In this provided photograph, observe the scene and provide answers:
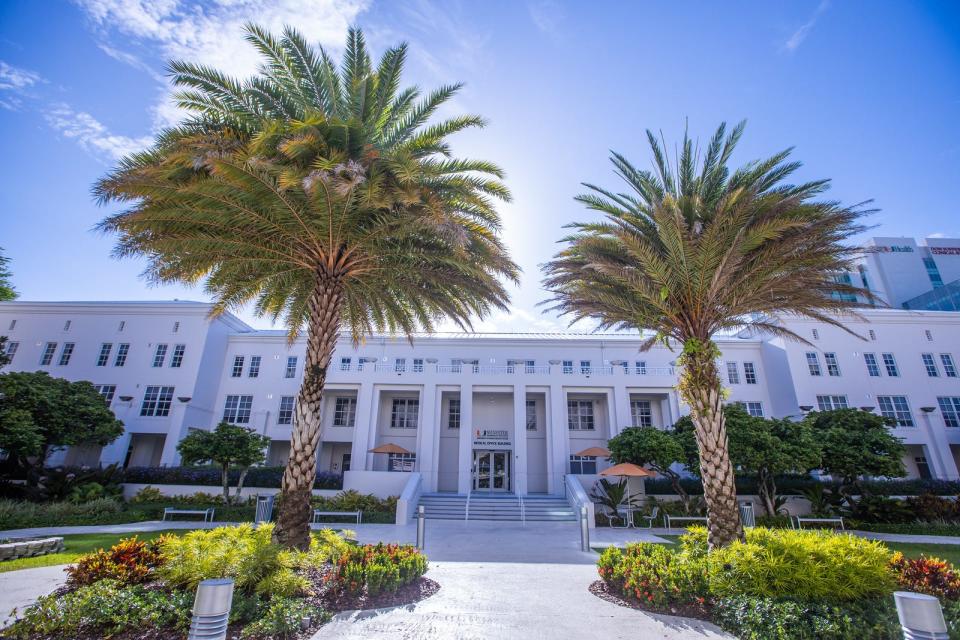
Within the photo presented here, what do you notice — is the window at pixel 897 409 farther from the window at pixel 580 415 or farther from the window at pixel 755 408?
the window at pixel 580 415

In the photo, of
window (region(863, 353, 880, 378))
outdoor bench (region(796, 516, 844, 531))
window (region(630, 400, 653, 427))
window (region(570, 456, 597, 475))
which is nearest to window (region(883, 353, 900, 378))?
window (region(863, 353, 880, 378))

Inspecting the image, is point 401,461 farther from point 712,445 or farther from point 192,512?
point 712,445

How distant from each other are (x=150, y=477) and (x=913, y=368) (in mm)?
42754

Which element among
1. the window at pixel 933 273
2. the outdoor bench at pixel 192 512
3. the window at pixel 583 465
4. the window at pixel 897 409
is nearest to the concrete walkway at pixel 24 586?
the outdoor bench at pixel 192 512

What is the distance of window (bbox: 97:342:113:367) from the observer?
26.1m

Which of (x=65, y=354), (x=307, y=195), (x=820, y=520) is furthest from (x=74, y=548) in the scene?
(x=820, y=520)

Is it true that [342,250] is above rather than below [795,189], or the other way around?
below

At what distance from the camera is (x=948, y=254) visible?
45.8 metres

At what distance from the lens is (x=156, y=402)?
83.4 feet

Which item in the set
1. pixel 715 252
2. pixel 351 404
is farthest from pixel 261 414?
pixel 715 252

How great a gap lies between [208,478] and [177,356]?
907 cm

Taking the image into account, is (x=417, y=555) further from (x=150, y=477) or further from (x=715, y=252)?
(x=150, y=477)

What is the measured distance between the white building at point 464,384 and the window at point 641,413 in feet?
0.30

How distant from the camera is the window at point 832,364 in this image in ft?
84.2
